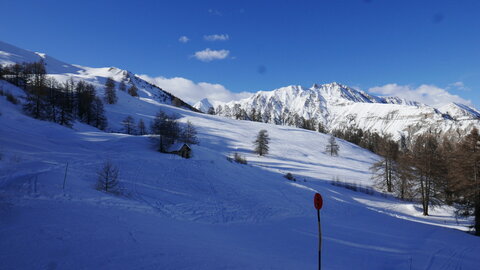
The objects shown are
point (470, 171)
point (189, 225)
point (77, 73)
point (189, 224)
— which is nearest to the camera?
point (189, 225)

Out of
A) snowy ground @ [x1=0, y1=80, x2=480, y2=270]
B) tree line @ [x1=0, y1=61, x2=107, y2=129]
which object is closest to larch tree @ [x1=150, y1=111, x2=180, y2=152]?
snowy ground @ [x1=0, y1=80, x2=480, y2=270]

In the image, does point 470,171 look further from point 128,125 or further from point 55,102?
point 128,125

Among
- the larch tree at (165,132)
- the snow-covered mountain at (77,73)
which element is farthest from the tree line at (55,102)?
the snow-covered mountain at (77,73)

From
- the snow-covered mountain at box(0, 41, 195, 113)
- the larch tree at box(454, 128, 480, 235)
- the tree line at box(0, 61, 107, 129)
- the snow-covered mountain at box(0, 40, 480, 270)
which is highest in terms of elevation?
the snow-covered mountain at box(0, 41, 195, 113)

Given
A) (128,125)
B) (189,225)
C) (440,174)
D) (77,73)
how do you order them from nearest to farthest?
(189,225), (440,174), (128,125), (77,73)

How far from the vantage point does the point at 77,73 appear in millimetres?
145750

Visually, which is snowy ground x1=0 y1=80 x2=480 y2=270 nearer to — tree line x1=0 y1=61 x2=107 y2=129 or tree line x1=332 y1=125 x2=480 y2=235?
tree line x1=332 y1=125 x2=480 y2=235

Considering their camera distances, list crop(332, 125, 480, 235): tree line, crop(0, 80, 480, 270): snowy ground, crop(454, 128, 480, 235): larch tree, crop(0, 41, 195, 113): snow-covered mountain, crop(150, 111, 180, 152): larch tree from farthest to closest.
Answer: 1. crop(0, 41, 195, 113): snow-covered mountain
2. crop(150, 111, 180, 152): larch tree
3. crop(332, 125, 480, 235): tree line
4. crop(454, 128, 480, 235): larch tree
5. crop(0, 80, 480, 270): snowy ground

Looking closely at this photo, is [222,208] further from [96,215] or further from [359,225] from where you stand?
[359,225]

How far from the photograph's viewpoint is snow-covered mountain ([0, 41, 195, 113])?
379ft

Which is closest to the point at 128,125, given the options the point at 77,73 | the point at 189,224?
the point at 189,224

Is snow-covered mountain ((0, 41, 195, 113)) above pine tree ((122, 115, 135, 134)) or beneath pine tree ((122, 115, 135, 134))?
above

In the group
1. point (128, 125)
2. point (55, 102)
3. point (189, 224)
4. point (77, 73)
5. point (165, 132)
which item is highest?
point (77, 73)

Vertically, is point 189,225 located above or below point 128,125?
below
